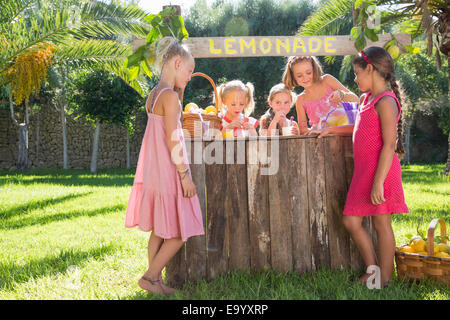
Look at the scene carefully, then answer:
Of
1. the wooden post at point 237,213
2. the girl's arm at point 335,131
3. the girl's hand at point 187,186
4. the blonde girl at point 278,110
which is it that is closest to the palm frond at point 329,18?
the blonde girl at point 278,110

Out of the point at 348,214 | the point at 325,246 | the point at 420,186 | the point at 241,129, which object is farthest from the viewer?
the point at 420,186

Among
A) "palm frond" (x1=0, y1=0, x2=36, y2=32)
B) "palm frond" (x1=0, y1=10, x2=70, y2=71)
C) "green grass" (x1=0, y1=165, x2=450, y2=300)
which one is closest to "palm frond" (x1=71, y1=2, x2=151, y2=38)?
"palm frond" (x1=0, y1=10, x2=70, y2=71)

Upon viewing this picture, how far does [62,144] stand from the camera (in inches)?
589

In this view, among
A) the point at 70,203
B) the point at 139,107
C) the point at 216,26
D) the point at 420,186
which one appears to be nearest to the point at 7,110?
the point at 139,107

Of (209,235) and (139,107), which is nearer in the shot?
(209,235)

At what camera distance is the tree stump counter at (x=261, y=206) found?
2568mm

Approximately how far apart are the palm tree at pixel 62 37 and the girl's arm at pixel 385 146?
6223 millimetres

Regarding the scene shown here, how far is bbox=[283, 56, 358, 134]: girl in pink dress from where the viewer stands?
3.02 metres

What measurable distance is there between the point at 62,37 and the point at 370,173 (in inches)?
256

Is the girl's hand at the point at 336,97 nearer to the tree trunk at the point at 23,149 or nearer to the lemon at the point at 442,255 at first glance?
the lemon at the point at 442,255

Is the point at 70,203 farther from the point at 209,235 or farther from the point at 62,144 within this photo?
the point at 62,144

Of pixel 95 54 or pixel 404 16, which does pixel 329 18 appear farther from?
pixel 95 54

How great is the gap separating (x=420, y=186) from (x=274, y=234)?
5.52m

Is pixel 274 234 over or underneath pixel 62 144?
underneath
